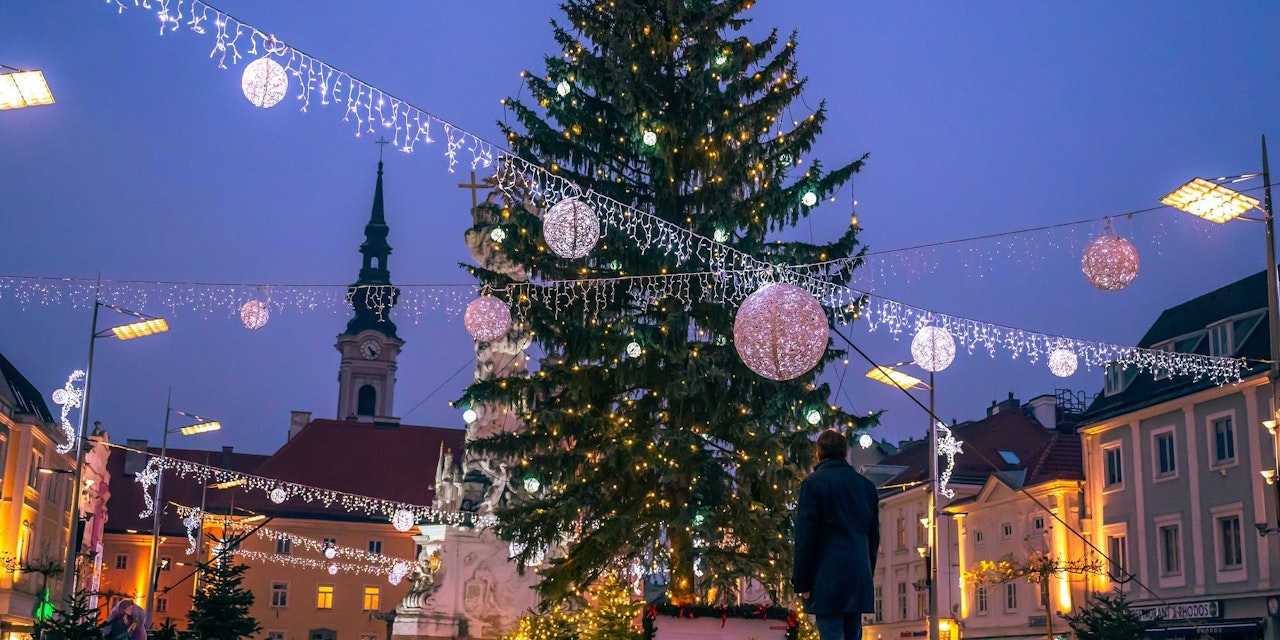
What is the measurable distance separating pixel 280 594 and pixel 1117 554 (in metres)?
51.6

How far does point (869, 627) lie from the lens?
63.7m

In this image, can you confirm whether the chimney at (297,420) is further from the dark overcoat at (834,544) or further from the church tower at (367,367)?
the dark overcoat at (834,544)

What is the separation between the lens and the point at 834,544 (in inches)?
314

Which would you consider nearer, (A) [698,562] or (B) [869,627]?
(A) [698,562]

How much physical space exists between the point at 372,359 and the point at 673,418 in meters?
84.4

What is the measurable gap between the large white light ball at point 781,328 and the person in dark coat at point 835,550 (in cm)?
684

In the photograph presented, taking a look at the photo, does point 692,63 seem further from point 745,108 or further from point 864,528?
point 864,528

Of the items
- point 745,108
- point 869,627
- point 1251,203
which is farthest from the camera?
point 869,627

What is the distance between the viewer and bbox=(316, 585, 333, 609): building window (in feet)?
257

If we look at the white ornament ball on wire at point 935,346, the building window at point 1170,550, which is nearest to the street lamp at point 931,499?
the white ornament ball on wire at point 935,346

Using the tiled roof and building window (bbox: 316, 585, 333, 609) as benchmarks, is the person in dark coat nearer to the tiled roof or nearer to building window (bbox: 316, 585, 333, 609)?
the tiled roof

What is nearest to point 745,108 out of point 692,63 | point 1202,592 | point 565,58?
point 692,63

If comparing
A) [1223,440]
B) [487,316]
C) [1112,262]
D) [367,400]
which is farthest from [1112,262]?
[367,400]

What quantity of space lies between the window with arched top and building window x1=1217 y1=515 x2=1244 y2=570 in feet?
247
